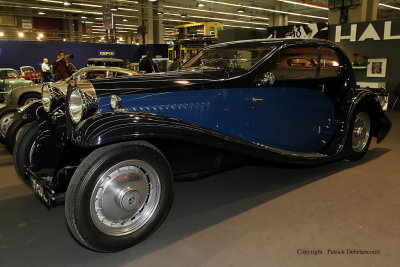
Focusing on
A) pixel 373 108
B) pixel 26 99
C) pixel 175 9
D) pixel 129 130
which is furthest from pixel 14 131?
pixel 175 9

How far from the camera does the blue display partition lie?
60.1 ft

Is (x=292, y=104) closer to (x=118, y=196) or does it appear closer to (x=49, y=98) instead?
(x=118, y=196)

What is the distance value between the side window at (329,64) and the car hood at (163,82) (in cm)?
121

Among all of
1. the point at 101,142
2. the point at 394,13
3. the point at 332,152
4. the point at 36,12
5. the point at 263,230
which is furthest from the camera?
the point at 394,13

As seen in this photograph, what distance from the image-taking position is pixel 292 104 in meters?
3.52

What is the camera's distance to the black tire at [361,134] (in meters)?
4.39

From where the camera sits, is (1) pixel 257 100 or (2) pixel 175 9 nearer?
(1) pixel 257 100

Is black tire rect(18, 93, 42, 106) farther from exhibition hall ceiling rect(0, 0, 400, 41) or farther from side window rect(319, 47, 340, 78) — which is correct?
exhibition hall ceiling rect(0, 0, 400, 41)

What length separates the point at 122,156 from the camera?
7.29 ft

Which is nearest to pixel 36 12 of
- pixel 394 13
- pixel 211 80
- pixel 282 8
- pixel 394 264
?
pixel 282 8

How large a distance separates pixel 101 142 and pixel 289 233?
1.60 meters

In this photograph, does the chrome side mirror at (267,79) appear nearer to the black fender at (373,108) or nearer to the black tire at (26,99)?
the black fender at (373,108)

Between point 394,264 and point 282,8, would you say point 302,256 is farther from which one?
point 282,8

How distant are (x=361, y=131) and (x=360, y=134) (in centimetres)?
4
